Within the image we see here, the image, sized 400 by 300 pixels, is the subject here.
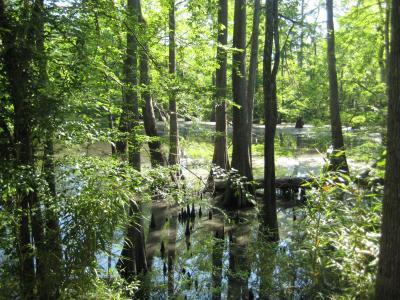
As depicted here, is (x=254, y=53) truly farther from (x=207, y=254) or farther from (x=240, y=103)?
(x=207, y=254)

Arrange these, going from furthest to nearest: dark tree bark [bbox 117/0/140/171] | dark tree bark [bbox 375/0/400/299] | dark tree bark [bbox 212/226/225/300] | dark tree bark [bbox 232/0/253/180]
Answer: dark tree bark [bbox 232/0/253/180] < dark tree bark [bbox 212/226/225/300] < dark tree bark [bbox 117/0/140/171] < dark tree bark [bbox 375/0/400/299]

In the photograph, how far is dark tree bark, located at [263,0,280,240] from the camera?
7312mm

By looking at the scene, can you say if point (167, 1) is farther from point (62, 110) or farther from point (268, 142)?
point (62, 110)

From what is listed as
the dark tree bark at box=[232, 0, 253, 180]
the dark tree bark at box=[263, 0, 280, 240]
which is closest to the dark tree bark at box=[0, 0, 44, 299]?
the dark tree bark at box=[263, 0, 280, 240]

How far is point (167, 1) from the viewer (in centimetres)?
865

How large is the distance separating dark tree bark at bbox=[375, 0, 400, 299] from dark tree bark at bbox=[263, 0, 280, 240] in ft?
14.2

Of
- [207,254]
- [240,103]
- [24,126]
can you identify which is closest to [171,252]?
[207,254]

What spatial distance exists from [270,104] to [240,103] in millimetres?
2448

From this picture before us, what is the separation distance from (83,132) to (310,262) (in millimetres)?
2655

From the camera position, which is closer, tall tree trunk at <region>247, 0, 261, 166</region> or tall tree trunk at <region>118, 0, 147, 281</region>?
tall tree trunk at <region>118, 0, 147, 281</region>

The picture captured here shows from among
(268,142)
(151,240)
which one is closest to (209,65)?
(268,142)

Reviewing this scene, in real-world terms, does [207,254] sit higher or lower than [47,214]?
lower

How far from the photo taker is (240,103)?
9.94 metres

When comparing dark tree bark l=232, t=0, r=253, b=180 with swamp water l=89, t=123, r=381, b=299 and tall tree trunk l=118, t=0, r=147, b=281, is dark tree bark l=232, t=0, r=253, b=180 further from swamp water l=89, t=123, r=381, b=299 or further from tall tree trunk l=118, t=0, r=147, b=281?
tall tree trunk l=118, t=0, r=147, b=281
